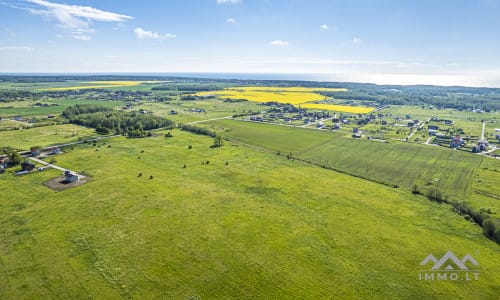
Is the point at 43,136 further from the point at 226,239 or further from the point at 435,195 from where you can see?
the point at 435,195

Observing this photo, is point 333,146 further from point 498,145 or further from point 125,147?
point 125,147

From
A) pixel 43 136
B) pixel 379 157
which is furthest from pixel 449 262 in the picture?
pixel 43 136

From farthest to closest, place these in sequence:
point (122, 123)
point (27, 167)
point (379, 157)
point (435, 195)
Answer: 1. point (122, 123)
2. point (379, 157)
3. point (27, 167)
4. point (435, 195)

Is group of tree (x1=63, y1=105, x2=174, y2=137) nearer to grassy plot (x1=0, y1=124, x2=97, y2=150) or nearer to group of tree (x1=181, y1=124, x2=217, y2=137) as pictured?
grassy plot (x1=0, y1=124, x2=97, y2=150)

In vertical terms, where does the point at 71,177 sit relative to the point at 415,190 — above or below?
above

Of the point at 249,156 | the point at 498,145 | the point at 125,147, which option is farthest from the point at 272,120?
the point at 498,145

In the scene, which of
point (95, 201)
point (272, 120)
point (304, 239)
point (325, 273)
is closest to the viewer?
point (325, 273)

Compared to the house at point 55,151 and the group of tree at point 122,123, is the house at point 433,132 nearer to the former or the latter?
the group of tree at point 122,123
